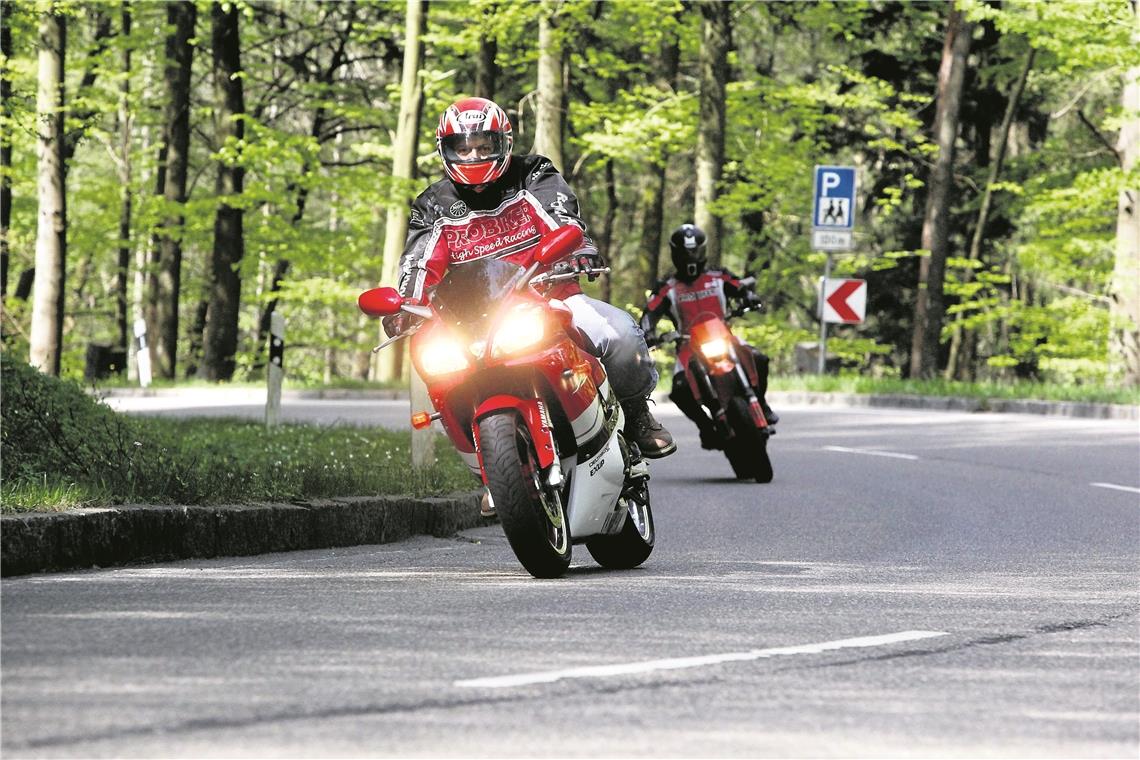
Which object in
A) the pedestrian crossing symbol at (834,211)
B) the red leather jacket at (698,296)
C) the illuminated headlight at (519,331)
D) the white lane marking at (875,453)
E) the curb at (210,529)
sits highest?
the pedestrian crossing symbol at (834,211)

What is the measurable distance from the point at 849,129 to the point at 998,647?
37.9m

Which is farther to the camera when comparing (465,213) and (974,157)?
(974,157)

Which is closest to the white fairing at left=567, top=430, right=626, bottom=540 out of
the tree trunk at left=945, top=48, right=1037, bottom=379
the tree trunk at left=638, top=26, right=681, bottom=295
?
the tree trunk at left=638, top=26, right=681, bottom=295

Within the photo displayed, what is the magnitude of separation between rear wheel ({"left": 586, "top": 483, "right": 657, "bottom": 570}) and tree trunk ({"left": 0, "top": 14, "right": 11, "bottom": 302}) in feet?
47.8

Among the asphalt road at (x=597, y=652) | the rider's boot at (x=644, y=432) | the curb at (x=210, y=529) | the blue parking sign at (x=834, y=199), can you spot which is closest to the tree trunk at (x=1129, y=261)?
the blue parking sign at (x=834, y=199)

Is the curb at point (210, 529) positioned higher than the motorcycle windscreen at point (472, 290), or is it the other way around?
the motorcycle windscreen at point (472, 290)

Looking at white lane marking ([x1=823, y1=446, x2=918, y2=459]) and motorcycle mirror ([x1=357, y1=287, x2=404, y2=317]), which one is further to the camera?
white lane marking ([x1=823, y1=446, x2=918, y2=459])

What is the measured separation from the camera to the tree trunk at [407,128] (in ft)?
101

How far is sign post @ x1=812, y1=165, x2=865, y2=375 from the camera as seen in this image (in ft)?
93.4

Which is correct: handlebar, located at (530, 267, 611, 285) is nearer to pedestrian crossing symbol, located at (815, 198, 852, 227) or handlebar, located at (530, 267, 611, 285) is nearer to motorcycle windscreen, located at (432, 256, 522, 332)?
motorcycle windscreen, located at (432, 256, 522, 332)

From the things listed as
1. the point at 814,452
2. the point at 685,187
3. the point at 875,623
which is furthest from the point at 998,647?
the point at 685,187

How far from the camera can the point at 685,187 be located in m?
47.5

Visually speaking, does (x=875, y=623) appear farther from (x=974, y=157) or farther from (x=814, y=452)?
(x=974, y=157)

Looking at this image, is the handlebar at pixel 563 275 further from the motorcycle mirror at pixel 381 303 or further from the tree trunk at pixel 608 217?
the tree trunk at pixel 608 217
